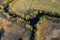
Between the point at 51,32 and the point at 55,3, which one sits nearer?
the point at 51,32

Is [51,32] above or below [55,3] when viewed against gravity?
below

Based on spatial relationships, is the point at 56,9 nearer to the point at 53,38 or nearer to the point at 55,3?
the point at 55,3

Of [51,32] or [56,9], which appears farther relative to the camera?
A: [56,9]

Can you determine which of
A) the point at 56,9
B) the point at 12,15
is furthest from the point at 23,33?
the point at 56,9

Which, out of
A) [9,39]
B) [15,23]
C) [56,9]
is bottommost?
[9,39]

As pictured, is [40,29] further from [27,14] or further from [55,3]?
[55,3]

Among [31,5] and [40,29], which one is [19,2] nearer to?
[31,5]

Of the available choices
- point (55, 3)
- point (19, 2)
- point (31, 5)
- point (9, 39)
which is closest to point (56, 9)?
point (55, 3)

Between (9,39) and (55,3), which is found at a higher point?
(55,3)
